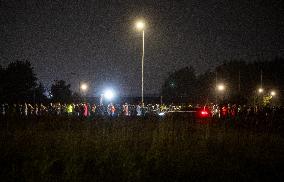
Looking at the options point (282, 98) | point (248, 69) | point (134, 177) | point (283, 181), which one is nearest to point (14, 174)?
point (134, 177)

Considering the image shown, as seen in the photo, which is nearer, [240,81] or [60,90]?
[60,90]

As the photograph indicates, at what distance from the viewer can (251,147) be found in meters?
12.1

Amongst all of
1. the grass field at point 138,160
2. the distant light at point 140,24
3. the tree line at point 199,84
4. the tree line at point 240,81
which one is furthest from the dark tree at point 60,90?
the grass field at point 138,160

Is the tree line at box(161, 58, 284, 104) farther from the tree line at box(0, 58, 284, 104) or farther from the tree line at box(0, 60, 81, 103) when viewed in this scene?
the tree line at box(0, 60, 81, 103)

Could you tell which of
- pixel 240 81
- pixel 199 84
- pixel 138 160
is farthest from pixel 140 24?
pixel 199 84

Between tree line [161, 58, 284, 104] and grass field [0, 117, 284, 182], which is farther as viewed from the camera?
tree line [161, 58, 284, 104]

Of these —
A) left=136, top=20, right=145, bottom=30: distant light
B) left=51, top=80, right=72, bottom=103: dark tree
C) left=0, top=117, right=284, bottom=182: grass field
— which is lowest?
left=0, top=117, right=284, bottom=182: grass field

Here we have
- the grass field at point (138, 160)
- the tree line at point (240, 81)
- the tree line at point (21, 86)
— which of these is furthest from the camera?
the tree line at point (240, 81)

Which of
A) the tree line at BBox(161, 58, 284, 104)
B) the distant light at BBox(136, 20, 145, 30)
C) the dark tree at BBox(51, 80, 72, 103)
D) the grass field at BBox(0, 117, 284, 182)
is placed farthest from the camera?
the tree line at BBox(161, 58, 284, 104)

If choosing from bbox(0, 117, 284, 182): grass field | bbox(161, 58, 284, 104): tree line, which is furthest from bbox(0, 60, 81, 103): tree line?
bbox(0, 117, 284, 182): grass field

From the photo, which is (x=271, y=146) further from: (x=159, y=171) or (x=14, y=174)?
(x=14, y=174)

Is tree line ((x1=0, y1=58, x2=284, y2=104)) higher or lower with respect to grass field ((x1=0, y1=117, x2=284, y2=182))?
higher

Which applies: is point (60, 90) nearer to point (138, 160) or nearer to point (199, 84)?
point (199, 84)

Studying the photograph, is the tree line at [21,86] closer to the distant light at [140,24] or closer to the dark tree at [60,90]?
the dark tree at [60,90]
